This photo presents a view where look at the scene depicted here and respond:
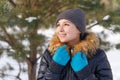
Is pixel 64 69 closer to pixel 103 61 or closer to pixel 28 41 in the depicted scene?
pixel 103 61

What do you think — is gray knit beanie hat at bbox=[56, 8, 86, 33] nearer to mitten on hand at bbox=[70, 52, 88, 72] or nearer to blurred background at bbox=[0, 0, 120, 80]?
mitten on hand at bbox=[70, 52, 88, 72]

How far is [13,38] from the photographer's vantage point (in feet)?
17.5

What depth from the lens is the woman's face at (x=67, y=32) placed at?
2.62 metres

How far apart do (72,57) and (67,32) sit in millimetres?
173

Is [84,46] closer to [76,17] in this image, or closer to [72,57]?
[72,57]

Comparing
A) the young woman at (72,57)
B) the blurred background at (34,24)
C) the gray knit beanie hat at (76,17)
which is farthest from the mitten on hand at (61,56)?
the blurred background at (34,24)

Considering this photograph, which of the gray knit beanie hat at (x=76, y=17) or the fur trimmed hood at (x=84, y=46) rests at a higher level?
the gray knit beanie hat at (x=76, y=17)

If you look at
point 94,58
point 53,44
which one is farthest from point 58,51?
point 94,58

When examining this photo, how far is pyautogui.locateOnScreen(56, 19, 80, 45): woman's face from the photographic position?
8.59ft

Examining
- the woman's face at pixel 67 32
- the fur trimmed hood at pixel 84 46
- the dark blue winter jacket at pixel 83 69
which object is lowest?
the dark blue winter jacket at pixel 83 69

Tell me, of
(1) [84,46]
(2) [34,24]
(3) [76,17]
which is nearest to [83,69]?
(1) [84,46]

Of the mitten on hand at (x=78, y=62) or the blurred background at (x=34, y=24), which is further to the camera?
the blurred background at (x=34, y=24)

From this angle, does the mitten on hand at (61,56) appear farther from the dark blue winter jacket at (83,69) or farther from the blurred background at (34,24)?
the blurred background at (34,24)

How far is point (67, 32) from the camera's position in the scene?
2.62m
